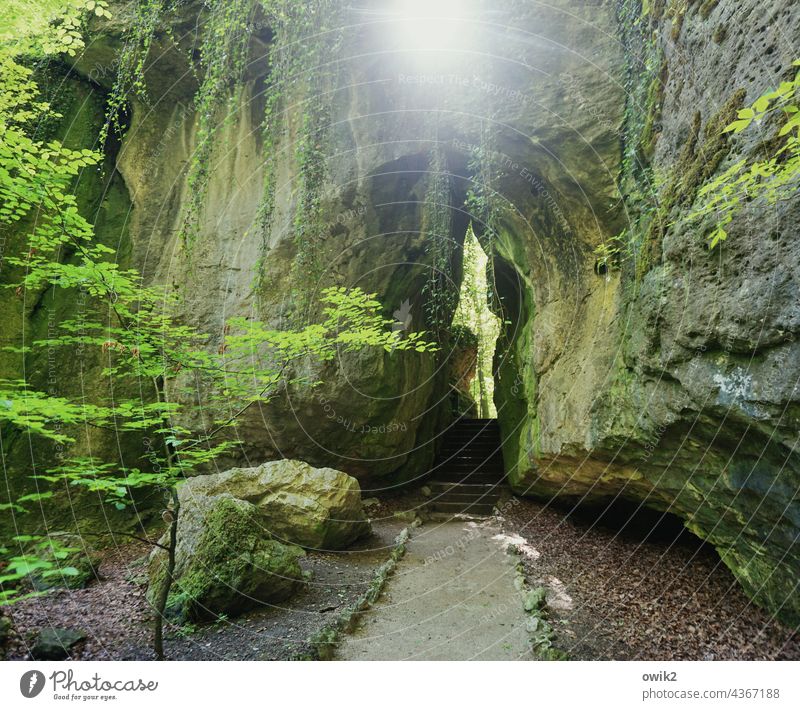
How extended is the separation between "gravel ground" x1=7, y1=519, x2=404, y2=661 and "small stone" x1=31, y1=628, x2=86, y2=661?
0.07m

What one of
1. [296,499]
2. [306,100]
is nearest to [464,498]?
[296,499]

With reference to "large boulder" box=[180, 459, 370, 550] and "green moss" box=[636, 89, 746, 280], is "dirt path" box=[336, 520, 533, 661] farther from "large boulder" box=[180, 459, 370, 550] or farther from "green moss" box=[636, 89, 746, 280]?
"green moss" box=[636, 89, 746, 280]

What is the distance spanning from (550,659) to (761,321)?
297 centimetres

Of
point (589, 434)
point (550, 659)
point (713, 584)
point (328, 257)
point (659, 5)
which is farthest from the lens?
point (328, 257)

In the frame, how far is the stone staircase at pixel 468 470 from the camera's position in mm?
9656

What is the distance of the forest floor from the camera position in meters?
3.31

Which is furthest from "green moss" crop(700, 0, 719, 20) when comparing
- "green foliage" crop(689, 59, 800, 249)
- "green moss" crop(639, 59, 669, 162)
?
"green foliage" crop(689, 59, 800, 249)

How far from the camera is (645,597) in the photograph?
4.17 meters

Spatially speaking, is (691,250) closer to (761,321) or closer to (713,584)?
(761,321)

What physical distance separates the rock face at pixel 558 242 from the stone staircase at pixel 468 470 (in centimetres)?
95
